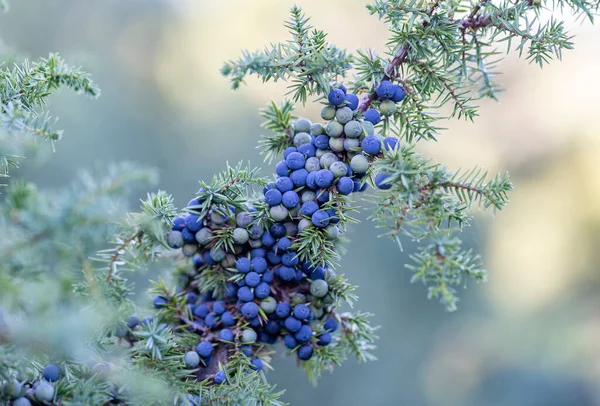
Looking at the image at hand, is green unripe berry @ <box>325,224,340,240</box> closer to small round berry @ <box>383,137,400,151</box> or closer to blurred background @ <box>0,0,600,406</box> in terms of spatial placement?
small round berry @ <box>383,137,400,151</box>

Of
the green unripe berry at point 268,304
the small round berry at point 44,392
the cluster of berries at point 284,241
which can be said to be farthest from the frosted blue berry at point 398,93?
the small round berry at point 44,392

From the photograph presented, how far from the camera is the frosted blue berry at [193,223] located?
0.47 m

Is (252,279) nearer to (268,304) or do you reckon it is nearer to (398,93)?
(268,304)

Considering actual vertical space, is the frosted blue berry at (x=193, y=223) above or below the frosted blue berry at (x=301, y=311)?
above

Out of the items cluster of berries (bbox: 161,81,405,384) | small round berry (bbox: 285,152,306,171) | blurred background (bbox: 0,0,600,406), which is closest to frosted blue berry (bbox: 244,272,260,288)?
cluster of berries (bbox: 161,81,405,384)

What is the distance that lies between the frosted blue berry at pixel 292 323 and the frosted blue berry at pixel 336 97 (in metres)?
0.20

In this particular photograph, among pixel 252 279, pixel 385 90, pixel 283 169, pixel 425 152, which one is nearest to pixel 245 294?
pixel 252 279

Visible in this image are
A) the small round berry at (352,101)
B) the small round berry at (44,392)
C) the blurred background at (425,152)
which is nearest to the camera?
the small round berry at (44,392)

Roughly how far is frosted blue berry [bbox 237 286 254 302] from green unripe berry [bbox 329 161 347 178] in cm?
13

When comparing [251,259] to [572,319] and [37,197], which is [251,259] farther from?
[572,319]

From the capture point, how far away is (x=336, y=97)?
0.45 metres

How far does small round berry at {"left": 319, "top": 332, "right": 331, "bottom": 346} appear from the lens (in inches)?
20.1

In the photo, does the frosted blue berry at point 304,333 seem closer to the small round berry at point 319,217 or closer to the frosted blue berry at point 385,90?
the small round berry at point 319,217

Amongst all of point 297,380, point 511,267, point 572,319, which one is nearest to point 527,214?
point 511,267
